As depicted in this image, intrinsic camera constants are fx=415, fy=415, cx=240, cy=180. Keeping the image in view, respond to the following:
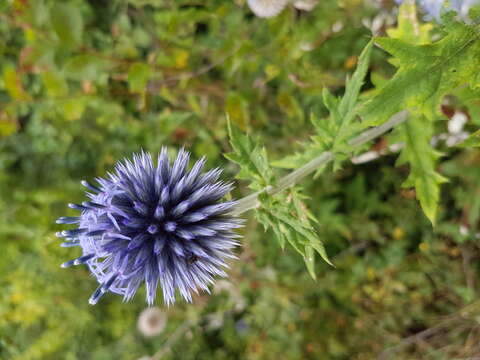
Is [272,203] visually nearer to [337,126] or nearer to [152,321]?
[337,126]

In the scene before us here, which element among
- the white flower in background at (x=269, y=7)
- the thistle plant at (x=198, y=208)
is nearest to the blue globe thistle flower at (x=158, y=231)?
the thistle plant at (x=198, y=208)

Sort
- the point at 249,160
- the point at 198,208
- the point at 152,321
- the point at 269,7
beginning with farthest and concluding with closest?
the point at 152,321 < the point at 269,7 < the point at 198,208 < the point at 249,160

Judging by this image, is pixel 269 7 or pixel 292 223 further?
pixel 269 7

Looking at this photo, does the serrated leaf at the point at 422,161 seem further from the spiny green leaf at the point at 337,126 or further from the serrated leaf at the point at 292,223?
the serrated leaf at the point at 292,223

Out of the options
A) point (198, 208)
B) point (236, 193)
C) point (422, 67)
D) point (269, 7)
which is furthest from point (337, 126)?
point (236, 193)

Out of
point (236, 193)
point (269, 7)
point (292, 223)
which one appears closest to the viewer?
point (292, 223)

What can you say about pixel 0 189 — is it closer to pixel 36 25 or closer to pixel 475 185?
pixel 36 25

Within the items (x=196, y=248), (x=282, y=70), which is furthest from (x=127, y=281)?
(x=282, y=70)
